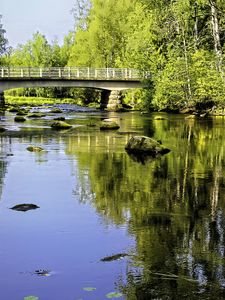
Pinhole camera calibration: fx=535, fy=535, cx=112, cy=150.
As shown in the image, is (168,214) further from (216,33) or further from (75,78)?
(75,78)

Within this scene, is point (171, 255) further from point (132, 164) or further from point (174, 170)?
point (132, 164)

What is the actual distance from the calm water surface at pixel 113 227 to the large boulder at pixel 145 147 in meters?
1.15

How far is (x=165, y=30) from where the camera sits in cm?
5216

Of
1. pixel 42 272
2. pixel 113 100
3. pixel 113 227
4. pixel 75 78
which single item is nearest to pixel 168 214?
pixel 113 227

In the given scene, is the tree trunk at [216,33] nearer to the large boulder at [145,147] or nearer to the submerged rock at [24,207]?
the large boulder at [145,147]

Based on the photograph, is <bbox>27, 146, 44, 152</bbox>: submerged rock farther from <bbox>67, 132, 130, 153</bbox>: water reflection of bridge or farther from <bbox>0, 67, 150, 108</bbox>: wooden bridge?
<bbox>0, 67, 150, 108</bbox>: wooden bridge

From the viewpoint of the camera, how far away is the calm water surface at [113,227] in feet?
24.4

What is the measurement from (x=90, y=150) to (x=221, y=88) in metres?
24.7

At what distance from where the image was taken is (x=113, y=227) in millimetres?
10250

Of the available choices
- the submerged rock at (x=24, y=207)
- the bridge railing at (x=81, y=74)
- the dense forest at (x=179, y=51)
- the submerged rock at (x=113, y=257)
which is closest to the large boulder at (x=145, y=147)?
the submerged rock at (x=24, y=207)

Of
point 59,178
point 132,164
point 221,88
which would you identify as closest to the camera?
point 59,178

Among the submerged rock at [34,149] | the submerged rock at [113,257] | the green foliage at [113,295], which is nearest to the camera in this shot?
the green foliage at [113,295]

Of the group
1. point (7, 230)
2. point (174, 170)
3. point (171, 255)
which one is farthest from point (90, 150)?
point (171, 255)

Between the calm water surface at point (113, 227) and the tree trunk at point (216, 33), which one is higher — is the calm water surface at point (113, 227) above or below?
below
